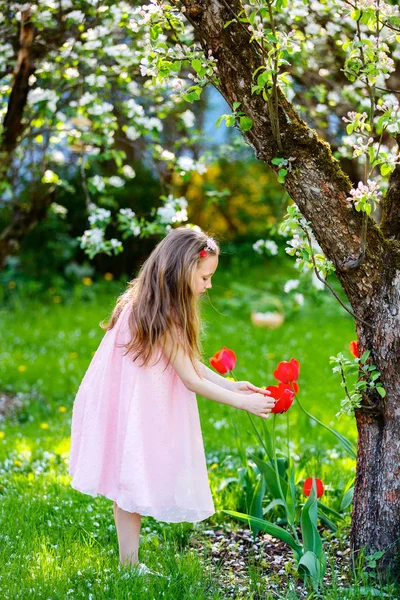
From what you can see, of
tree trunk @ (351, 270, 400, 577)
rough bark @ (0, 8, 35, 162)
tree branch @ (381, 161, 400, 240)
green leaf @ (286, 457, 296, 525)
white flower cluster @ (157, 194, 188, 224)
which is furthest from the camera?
rough bark @ (0, 8, 35, 162)

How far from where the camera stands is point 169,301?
8.45 ft

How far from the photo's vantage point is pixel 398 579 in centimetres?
251

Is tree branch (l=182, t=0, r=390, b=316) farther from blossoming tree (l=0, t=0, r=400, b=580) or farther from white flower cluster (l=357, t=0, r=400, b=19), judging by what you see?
white flower cluster (l=357, t=0, r=400, b=19)

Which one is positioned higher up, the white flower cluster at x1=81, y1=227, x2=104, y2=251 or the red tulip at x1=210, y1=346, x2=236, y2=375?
the white flower cluster at x1=81, y1=227, x2=104, y2=251

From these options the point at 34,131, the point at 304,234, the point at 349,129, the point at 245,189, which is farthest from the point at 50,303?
the point at 349,129

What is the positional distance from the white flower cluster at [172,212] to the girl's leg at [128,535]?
1298 millimetres

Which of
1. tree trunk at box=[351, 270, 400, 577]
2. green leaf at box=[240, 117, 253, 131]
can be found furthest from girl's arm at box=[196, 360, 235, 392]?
green leaf at box=[240, 117, 253, 131]

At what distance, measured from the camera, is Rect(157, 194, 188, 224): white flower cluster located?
3379 mm

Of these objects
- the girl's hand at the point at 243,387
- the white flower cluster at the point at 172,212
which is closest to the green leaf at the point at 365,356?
the girl's hand at the point at 243,387

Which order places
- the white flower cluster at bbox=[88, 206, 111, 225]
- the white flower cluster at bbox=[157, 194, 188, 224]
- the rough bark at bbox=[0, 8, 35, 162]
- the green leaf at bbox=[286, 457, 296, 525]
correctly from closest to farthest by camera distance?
the green leaf at bbox=[286, 457, 296, 525], the white flower cluster at bbox=[157, 194, 188, 224], the white flower cluster at bbox=[88, 206, 111, 225], the rough bark at bbox=[0, 8, 35, 162]

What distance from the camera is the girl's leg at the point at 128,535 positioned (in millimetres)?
2609

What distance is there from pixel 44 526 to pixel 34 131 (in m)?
2.36

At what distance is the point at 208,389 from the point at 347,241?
638mm

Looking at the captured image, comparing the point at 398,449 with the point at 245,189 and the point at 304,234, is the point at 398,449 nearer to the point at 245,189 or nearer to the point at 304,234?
the point at 304,234
